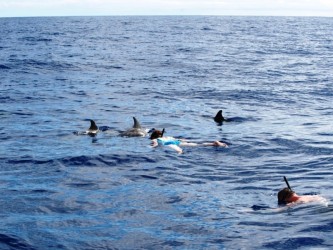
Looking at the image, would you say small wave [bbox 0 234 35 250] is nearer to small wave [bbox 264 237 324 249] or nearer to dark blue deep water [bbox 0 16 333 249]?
dark blue deep water [bbox 0 16 333 249]

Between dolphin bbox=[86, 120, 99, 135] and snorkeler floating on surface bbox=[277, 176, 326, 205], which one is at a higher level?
snorkeler floating on surface bbox=[277, 176, 326, 205]

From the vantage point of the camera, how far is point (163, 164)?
48.2ft

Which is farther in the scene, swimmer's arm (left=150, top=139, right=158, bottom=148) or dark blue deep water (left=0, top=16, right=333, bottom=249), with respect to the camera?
swimmer's arm (left=150, top=139, right=158, bottom=148)

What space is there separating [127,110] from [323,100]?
31.9 feet

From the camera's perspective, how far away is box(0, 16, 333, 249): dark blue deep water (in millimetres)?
9500

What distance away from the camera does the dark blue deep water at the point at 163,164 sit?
31.2 feet

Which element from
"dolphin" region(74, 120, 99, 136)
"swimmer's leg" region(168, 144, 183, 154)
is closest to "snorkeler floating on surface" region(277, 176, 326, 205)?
"swimmer's leg" region(168, 144, 183, 154)

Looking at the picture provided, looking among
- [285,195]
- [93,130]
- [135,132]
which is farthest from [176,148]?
[285,195]

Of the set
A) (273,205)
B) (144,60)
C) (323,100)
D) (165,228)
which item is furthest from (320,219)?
(144,60)

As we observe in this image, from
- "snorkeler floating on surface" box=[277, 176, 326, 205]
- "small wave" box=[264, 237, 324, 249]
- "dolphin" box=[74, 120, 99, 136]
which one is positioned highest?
"snorkeler floating on surface" box=[277, 176, 326, 205]

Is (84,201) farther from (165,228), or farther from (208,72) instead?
(208,72)

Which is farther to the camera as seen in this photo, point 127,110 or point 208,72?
point 208,72

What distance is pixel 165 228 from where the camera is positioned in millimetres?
9766

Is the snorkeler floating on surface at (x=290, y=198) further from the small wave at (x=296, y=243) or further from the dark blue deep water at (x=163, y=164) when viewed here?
the small wave at (x=296, y=243)
